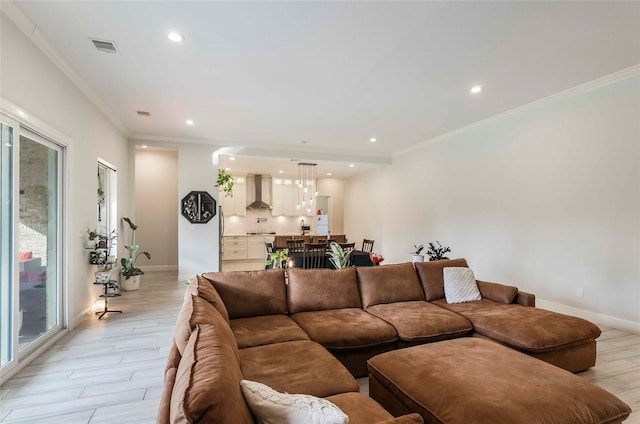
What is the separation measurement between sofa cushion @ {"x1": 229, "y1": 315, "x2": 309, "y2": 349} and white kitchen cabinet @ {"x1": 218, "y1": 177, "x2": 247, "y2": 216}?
737 cm

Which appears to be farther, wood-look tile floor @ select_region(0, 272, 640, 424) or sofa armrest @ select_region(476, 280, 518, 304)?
sofa armrest @ select_region(476, 280, 518, 304)

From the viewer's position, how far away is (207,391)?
0.86 meters

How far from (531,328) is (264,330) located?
7.09 ft

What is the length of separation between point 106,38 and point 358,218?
792cm

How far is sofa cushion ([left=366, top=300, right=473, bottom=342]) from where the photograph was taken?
8.63ft

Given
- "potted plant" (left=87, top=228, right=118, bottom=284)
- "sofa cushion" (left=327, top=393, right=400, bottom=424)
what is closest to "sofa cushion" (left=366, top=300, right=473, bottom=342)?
"sofa cushion" (left=327, top=393, right=400, bottom=424)

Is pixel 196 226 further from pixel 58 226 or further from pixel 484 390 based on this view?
pixel 484 390

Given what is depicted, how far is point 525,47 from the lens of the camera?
3.05 metres

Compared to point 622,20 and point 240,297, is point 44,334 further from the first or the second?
point 622,20

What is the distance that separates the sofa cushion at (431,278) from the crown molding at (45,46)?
4.40 meters

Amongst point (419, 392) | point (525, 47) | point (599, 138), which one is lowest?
point (419, 392)

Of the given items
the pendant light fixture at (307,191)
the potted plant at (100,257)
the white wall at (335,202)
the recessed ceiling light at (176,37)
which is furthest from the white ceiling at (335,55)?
the white wall at (335,202)

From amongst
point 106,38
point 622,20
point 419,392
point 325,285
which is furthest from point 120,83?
point 622,20

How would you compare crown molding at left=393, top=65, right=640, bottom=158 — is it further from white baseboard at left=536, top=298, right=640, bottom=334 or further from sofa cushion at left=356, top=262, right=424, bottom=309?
sofa cushion at left=356, top=262, right=424, bottom=309
